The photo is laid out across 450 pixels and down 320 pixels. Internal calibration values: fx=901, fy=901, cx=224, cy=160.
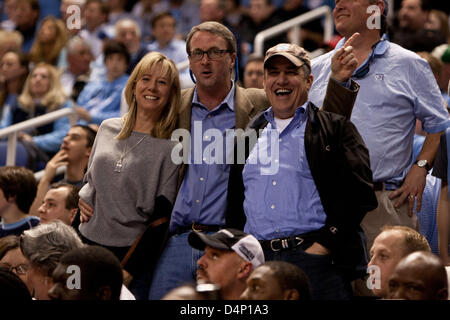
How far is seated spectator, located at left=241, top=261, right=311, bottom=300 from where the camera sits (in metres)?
3.53

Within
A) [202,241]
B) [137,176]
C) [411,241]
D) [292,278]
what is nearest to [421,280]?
[292,278]

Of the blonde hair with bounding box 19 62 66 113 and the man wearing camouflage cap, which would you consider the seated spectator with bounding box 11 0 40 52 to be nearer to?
the blonde hair with bounding box 19 62 66 113

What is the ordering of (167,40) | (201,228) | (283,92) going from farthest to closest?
(167,40)
(201,228)
(283,92)

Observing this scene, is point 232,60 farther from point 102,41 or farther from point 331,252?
point 102,41

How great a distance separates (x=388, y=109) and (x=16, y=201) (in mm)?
2545

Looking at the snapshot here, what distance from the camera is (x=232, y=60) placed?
445 centimetres

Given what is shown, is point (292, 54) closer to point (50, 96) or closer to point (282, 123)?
point (282, 123)

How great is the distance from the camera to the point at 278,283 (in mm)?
3535

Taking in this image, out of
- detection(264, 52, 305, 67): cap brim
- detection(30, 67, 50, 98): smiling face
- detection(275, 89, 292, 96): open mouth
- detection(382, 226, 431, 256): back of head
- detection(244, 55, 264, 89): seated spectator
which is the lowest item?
detection(382, 226, 431, 256): back of head

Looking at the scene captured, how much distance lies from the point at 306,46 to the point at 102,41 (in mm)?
2137

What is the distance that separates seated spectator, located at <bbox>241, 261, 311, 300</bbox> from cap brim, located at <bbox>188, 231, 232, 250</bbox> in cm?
31

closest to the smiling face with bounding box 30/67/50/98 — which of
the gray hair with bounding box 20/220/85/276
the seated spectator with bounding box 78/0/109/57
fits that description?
the seated spectator with bounding box 78/0/109/57

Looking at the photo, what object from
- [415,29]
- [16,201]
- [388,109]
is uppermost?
[415,29]
